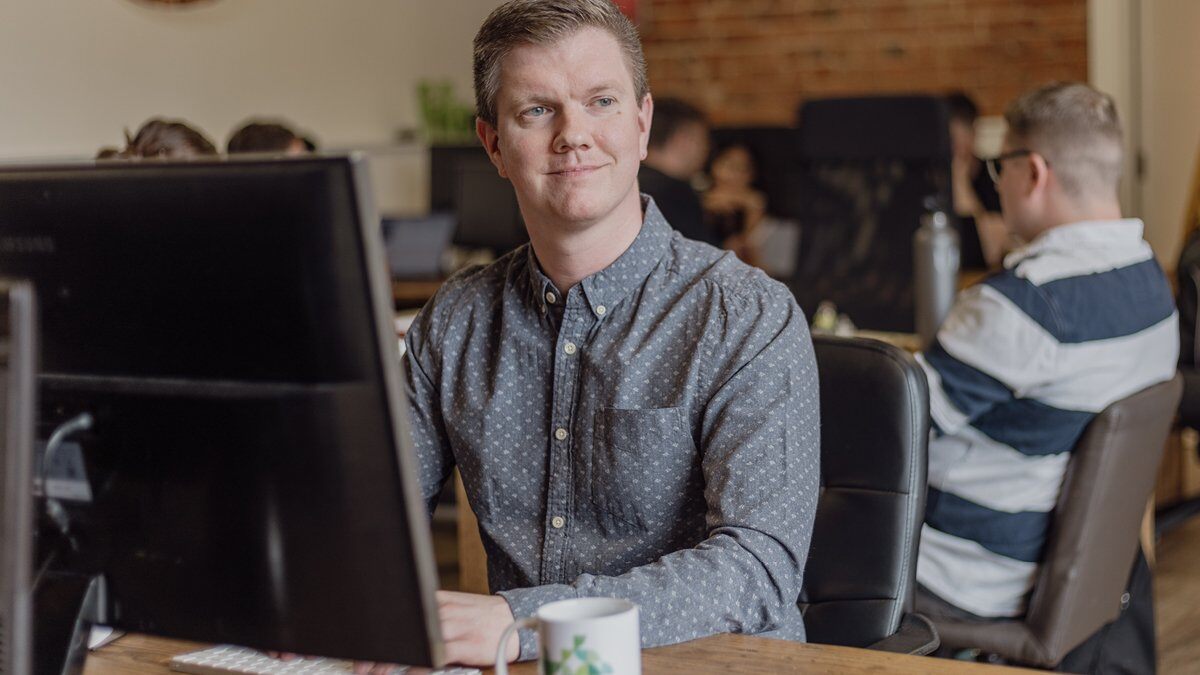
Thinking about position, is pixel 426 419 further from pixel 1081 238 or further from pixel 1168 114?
pixel 1168 114

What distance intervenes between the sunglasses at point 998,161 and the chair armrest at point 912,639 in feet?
3.53

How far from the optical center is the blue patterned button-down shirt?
1326mm

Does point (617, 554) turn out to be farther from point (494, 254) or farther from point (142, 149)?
point (494, 254)

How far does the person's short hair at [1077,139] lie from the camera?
233 centimetres

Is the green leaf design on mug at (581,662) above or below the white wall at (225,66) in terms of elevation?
below

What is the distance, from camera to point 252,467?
902 mm

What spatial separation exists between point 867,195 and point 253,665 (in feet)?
9.81

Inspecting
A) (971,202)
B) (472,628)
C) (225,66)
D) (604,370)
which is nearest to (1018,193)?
(604,370)

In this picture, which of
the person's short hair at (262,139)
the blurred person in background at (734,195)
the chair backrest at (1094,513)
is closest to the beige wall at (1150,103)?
the blurred person in background at (734,195)

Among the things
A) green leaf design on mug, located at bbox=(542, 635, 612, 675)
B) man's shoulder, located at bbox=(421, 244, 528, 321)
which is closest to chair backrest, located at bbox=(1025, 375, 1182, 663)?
man's shoulder, located at bbox=(421, 244, 528, 321)

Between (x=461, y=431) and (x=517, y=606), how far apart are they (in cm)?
38

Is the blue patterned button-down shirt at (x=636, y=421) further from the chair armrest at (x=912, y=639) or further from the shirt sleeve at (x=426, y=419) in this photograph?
the chair armrest at (x=912, y=639)

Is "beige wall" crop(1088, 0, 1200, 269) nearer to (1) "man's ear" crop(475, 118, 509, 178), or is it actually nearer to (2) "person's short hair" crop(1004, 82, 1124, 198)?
(2) "person's short hair" crop(1004, 82, 1124, 198)

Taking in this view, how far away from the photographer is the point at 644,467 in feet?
4.69
